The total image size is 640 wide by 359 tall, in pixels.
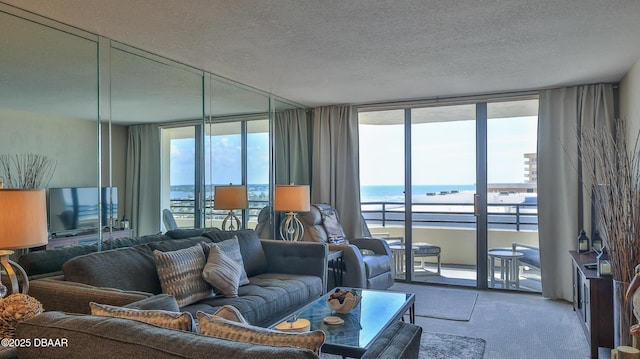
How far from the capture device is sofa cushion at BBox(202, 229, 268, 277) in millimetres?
3648

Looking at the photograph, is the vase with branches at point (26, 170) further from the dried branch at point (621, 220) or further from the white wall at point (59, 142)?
the dried branch at point (621, 220)

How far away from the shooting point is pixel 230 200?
4383 millimetres

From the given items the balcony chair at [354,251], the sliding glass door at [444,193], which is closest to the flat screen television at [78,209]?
the balcony chair at [354,251]

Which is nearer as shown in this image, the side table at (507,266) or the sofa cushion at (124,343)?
the sofa cushion at (124,343)

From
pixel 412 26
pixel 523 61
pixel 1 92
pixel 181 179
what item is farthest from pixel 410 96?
pixel 1 92

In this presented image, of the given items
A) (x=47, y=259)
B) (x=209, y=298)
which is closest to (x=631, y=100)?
(x=209, y=298)

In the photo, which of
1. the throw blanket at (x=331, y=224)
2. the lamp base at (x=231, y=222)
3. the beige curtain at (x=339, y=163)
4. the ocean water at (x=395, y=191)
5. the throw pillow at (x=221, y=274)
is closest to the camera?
the throw pillow at (x=221, y=274)

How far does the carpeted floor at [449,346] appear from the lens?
122 inches

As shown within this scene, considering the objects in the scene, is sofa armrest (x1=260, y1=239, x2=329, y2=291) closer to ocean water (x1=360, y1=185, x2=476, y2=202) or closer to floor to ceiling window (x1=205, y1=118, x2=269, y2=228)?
floor to ceiling window (x1=205, y1=118, x2=269, y2=228)

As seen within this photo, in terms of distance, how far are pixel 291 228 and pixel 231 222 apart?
2.16 ft

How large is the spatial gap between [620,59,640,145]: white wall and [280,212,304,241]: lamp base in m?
3.27

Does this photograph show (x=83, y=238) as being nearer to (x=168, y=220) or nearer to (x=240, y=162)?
(x=168, y=220)

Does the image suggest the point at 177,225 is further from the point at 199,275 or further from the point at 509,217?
the point at 509,217

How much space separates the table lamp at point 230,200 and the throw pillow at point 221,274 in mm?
1182
